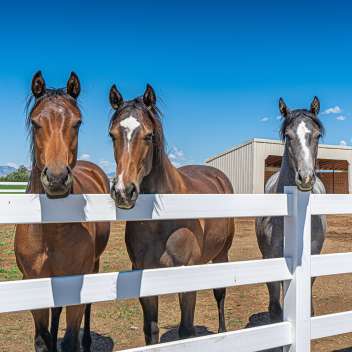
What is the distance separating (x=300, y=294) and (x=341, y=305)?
131 inches

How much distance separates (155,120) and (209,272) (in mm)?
1256

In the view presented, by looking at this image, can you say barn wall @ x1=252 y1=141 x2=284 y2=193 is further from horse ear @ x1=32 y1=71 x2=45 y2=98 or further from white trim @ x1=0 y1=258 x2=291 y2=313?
horse ear @ x1=32 y1=71 x2=45 y2=98

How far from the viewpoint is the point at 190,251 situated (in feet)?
11.6

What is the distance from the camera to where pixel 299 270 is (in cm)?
321

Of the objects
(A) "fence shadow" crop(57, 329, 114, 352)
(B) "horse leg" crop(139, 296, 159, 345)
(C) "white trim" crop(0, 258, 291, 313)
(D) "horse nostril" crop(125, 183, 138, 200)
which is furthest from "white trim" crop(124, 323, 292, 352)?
(A) "fence shadow" crop(57, 329, 114, 352)

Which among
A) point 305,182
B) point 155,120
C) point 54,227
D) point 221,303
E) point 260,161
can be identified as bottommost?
point 221,303

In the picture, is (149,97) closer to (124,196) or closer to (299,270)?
(124,196)

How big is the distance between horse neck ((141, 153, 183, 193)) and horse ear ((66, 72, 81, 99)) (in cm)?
83

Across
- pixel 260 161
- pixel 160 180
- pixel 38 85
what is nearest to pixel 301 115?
pixel 160 180

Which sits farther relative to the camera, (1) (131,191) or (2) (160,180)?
(2) (160,180)

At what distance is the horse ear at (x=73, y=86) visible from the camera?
317 centimetres

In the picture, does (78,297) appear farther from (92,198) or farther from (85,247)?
(85,247)

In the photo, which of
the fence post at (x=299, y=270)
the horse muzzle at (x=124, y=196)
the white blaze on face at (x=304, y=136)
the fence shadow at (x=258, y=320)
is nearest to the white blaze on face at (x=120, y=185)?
the horse muzzle at (x=124, y=196)

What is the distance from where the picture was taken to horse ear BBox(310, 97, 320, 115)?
4539mm
